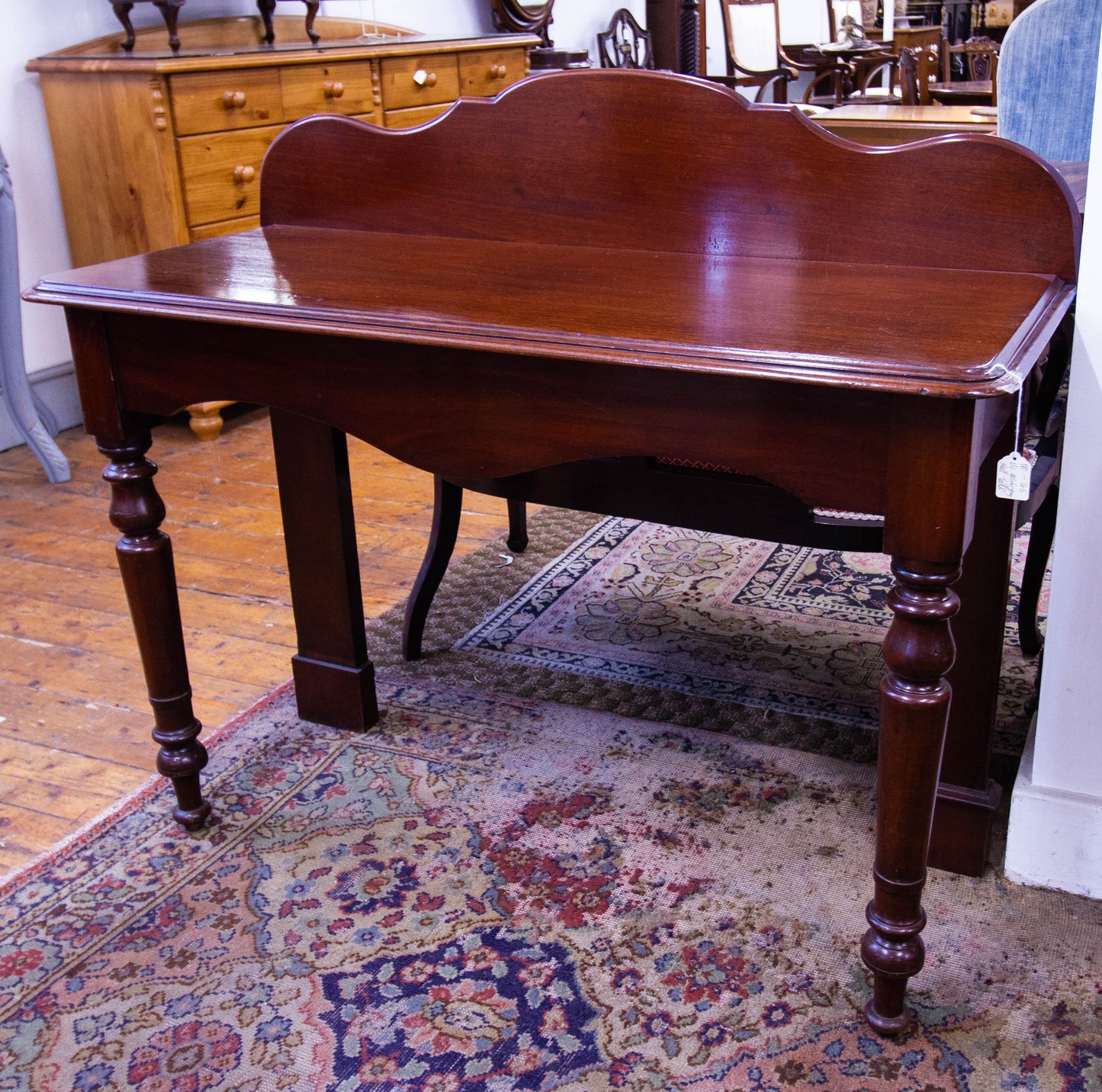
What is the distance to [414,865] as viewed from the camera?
175cm

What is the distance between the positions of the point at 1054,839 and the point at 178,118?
2984 millimetres

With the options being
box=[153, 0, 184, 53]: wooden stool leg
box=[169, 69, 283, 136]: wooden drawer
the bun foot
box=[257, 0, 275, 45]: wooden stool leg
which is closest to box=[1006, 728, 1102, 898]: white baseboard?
the bun foot

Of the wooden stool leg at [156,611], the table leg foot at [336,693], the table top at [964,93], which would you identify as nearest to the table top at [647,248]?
the wooden stool leg at [156,611]

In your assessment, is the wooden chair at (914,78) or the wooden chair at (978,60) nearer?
the wooden chair at (914,78)

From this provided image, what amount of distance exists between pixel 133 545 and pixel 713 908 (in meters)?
0.95

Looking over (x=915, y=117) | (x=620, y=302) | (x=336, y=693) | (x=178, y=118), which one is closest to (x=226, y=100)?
(x=178, y=118)

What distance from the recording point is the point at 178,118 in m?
3.44

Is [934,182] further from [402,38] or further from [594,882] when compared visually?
[402,38]

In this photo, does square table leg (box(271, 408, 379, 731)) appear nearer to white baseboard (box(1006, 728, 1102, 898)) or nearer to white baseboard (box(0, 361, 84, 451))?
white baseboard (box(1006, 728, 1102, 898))

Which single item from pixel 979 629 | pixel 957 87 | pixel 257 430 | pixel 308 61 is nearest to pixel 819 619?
pixel 979 629

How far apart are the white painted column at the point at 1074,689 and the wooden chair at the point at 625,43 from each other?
5.65 meters

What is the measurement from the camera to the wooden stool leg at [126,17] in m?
3.53

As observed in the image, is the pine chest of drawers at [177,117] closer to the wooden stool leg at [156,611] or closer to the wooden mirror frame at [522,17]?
the wooden mirror frame at [522,17]

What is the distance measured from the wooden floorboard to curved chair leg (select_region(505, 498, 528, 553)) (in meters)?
0.11
